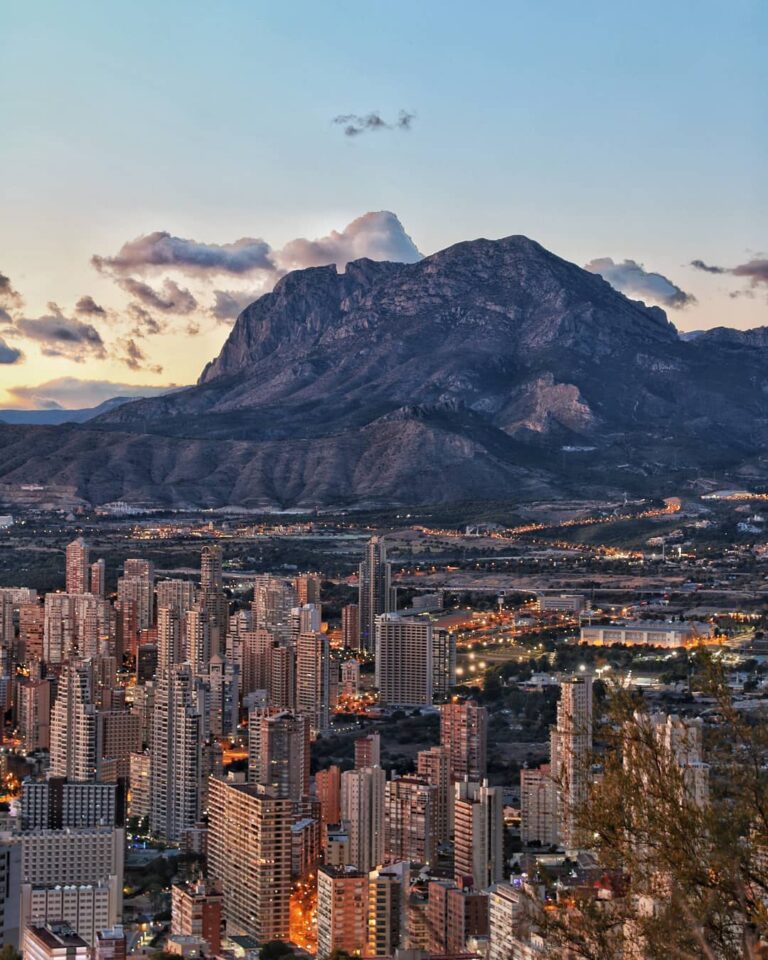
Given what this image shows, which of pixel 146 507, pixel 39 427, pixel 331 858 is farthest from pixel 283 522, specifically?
pixel 331 858

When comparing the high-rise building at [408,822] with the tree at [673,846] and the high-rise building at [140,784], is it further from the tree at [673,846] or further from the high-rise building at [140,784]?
the tree at [673,846]

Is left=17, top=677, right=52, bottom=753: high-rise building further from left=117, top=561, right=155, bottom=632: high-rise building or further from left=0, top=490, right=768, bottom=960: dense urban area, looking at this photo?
left=117, top=561, right=155, bottom=632: high-rise building

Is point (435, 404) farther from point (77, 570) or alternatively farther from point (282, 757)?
point (282, 757)

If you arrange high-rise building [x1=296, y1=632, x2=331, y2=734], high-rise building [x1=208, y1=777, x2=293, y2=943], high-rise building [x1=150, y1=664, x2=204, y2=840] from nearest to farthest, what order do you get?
high-rise building [x1=208, y1=777, x2=293, y2=943]
high-rise building [x1=150, y1=664, x2=204, y2=840]
high-rise building [x1=296, y1=632, x2=331, y2=734]

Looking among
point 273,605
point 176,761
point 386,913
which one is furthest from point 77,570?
point 386,913

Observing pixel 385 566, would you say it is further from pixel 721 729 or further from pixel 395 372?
pixel 395 372

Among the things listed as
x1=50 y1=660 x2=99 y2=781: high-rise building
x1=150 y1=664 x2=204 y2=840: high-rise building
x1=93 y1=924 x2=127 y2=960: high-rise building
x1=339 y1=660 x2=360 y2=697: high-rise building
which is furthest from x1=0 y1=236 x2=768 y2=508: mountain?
x1=93 y1=924 x2=127 y2=960: high-rise building
